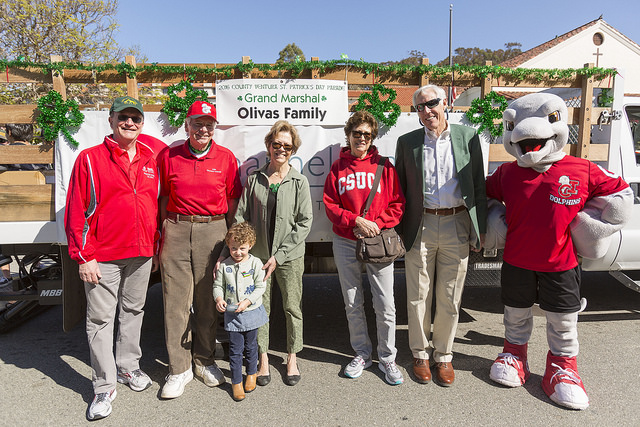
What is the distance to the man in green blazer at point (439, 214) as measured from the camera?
306 cm

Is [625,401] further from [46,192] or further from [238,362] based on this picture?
[46,192]

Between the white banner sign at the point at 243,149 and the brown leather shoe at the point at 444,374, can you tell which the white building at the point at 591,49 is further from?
the brown leather shoe at the point at 444,374

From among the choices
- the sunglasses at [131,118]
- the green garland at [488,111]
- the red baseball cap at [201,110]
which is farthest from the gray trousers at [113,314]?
the green garland at [488,111]

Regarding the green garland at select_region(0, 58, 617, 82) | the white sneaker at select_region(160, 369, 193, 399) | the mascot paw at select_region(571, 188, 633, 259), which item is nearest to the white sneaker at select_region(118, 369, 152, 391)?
the white sneaker at select_region(160, 369, 193, 399)

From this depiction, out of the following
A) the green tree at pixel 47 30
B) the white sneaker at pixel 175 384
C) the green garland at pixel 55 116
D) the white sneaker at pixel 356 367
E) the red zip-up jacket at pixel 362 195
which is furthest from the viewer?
the green tree at pixel 47 30

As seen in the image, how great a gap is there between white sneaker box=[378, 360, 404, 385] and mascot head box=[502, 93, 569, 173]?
1.77 metres

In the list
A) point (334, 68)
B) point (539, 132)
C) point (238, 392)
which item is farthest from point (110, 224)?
point (539, 132)

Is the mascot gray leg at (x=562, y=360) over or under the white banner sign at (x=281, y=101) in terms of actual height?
under

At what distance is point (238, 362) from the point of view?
3.02m

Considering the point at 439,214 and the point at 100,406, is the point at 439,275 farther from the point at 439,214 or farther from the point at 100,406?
the point at 100,406

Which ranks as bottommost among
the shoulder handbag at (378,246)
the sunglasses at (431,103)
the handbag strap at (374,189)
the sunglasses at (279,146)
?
the shoulder handbag at (378,246)

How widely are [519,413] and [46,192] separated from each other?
3.90 meters

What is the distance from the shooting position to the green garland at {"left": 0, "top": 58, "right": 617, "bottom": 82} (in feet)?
11.3

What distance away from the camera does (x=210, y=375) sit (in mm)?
3180
